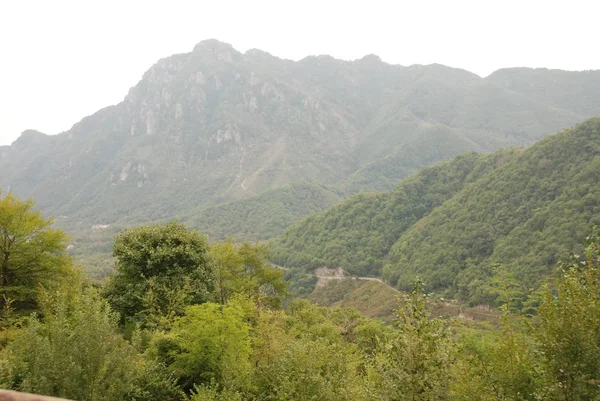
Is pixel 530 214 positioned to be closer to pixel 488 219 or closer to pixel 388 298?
pixel 488 219

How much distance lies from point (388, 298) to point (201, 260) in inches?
3206

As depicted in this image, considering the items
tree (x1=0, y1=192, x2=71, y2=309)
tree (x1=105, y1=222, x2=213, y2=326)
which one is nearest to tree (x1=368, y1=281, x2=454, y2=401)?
tree (x1=105, y1=222, x2=213, y2=326)

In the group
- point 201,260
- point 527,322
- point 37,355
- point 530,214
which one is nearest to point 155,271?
point 201,260

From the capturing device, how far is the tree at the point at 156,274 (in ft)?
87.9

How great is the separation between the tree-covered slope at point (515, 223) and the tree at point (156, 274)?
7386 cm

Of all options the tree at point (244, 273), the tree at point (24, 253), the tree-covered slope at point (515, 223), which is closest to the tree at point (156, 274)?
the tree at point (24, 253)

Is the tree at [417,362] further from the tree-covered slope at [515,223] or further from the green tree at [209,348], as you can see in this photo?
the tree-covered slope at [515,223]

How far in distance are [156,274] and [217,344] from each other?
524 inches

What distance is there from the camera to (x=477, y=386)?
13.8m

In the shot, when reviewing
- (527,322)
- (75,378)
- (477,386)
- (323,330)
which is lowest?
(323,330)

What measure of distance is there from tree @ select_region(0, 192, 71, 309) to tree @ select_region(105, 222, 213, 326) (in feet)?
14.9

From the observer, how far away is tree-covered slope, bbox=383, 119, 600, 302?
8181 cm

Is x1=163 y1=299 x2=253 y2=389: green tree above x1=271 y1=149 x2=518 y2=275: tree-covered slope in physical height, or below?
above

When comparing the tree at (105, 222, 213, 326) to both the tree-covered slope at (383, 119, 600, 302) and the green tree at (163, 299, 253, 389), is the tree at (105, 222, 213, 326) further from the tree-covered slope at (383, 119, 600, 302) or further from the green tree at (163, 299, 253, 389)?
the tree-covered slope at (383, 119, 600, 302)
